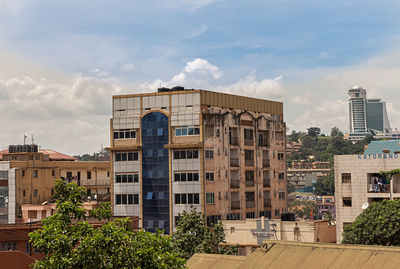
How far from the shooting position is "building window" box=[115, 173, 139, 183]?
97688 mm

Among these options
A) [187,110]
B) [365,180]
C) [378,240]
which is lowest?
[378,240]

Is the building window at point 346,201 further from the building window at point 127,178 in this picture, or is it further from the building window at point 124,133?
the building window at point 124,133

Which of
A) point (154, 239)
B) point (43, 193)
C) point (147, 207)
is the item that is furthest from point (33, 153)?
point (154, 239)

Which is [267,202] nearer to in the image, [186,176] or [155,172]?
[186,176]

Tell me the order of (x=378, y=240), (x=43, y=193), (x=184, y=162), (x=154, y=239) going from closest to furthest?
(x=154, y=239) → (x=378, y=240) → (x=184, y=162) → (x=43, y=193)

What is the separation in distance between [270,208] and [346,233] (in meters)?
41.7

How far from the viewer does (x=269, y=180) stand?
354 ft

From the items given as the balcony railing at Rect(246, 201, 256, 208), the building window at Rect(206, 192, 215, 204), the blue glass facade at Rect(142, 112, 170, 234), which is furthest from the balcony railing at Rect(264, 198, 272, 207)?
the blue glass facade at Rect(142, 112, 170, 234)

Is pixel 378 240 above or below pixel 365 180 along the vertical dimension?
below

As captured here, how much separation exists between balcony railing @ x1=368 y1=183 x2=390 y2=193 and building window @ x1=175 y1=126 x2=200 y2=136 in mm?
27529

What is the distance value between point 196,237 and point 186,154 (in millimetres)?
22843

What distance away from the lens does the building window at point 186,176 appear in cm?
9394

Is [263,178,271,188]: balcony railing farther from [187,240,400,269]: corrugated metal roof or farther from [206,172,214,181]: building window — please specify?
[187,240,400,269]: corrugated metal roof

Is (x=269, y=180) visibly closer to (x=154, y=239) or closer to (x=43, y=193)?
(x=43, y=193)
